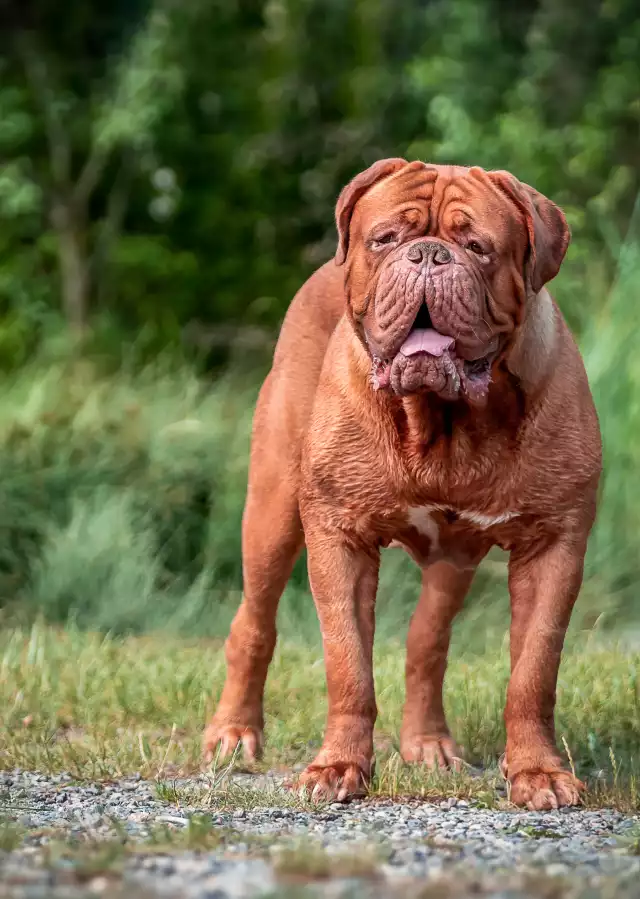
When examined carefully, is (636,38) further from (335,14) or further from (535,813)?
(535,813)

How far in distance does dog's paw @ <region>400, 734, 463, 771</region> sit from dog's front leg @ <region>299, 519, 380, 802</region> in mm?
666

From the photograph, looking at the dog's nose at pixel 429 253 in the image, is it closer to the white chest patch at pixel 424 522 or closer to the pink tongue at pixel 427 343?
A: the pink tongue at pixel 427 343

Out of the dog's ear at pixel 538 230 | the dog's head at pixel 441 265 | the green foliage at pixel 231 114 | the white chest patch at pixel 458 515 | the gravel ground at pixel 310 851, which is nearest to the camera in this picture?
the gravel ground at pixel 310 851

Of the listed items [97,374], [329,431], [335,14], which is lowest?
[329,431]

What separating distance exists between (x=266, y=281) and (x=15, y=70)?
12.3ft

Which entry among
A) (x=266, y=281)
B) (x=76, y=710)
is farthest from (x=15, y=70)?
(x=76, y=710)

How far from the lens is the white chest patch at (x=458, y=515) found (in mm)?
4844

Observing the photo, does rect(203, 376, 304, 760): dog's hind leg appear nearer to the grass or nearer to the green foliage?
the grass

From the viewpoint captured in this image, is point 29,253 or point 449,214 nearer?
point 449,214

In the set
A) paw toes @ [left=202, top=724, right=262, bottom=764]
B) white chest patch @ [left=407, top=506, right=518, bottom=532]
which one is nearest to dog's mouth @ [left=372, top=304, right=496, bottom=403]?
white chest patch @ [left=407, top=506, right=518, bottom=532]

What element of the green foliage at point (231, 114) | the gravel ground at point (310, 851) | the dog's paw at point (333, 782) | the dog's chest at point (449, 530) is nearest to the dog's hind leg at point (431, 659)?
the dog's chest at point (449, 530)

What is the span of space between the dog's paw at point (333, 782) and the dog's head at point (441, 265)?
3.92 ft

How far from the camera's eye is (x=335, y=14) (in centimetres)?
1777

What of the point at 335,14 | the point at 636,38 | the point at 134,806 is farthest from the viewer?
the point at 335,14
